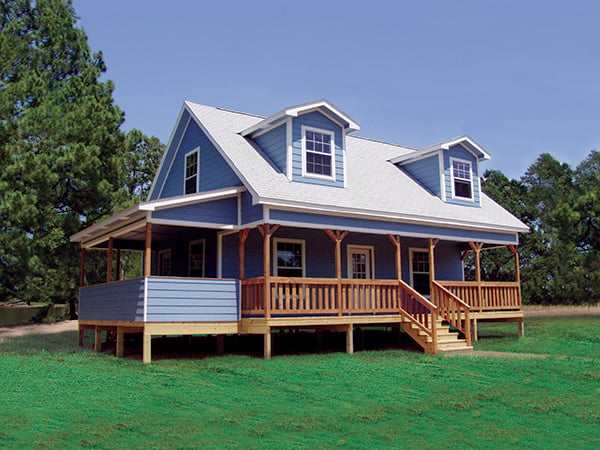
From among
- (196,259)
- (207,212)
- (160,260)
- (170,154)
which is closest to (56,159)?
(170,154)

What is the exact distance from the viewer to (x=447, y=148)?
2102cm

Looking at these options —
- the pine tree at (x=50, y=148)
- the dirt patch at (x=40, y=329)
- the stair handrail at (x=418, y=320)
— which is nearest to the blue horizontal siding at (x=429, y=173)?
the stair handrail at (x=418, y=320)

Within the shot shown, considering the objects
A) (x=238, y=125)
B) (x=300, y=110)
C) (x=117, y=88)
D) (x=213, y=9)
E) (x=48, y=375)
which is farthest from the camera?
(x=117, y=88)

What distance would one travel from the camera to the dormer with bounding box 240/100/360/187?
17.0 metres

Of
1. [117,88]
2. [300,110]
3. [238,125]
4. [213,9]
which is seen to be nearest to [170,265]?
[238,125]

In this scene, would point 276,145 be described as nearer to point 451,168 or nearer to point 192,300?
point 192,300

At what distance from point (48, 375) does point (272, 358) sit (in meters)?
4.99

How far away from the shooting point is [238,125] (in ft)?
65.4

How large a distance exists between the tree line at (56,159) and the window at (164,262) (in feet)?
18.4

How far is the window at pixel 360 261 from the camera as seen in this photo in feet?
63.9

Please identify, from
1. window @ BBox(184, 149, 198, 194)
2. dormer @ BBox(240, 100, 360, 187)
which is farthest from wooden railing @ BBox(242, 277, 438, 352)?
window @ BBox(184, 149, 198, 194)

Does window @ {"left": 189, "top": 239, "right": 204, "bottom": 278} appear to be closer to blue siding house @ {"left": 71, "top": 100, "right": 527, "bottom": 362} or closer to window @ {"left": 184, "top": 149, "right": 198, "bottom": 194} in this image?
blue siding house @ {"left": 71, "top": 100, "right": 527, "bottom": 362}

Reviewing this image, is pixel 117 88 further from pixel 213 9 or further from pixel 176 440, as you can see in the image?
pixel 176 440

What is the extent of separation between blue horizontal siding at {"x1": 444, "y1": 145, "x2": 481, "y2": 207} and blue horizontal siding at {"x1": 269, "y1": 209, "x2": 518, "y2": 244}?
1.51 meters
